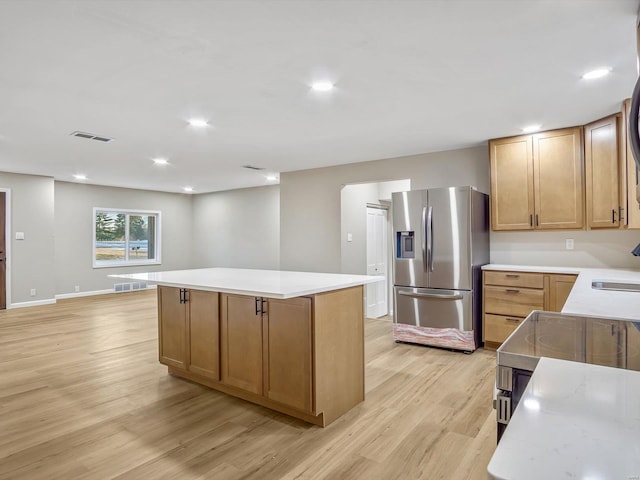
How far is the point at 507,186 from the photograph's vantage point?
13.7ft

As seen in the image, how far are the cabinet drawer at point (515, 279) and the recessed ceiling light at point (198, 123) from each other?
3.29 m

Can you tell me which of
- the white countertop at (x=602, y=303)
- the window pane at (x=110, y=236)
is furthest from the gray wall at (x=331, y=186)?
the window pane at (x=110, y=236)

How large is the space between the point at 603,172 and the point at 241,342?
3.56 meters

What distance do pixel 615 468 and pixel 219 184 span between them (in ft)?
26.6

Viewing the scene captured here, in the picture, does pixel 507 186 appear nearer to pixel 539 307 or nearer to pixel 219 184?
pixel 539 307

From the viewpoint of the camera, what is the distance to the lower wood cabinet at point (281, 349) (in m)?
2.49

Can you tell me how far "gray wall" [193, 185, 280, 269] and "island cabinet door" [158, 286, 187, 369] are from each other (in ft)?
15.6

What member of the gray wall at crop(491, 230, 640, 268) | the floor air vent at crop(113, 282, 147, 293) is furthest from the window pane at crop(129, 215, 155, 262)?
the gray wall at crop(491, 230, 640, 268)

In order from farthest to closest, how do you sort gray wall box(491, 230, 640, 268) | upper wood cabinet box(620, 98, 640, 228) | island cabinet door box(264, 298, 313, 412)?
gray wall box(491, 230, 640, 268), upper wood cabinet box(620, 98, 640, 228), island cabinet door box(264, 298, 313, 412)

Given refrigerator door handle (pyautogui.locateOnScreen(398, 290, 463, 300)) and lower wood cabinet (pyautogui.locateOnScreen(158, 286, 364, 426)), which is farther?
refrigerator door handle (pyautogui.locateOnScreen(398, 290, 463, 300))

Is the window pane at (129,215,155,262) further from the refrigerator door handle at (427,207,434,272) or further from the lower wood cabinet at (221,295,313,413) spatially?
Answer: the refrigerator door handle at (427,207,434,272)

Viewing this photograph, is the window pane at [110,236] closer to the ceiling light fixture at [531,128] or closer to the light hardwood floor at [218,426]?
the light hardwood floor at [218,426]

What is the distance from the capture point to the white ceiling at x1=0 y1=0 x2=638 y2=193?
193 centimetres

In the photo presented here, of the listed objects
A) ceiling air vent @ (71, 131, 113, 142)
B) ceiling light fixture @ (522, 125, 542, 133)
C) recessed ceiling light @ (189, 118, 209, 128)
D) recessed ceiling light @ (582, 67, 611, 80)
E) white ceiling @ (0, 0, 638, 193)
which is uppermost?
ceiling air vent @ (71, 131, 113, 142)
